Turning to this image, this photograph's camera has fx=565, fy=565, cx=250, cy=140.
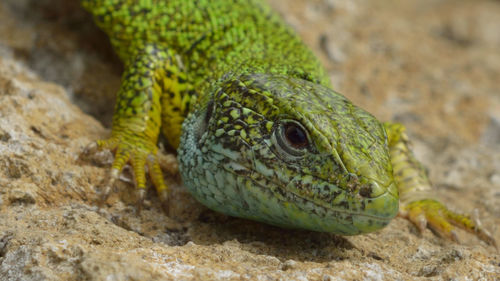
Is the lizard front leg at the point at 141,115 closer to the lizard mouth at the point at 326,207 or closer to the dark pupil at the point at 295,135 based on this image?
the lizard mouth at the point at 326,207

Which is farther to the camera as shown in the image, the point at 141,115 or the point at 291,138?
the point at 141,115

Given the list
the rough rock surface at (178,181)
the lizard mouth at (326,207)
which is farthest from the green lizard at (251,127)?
the rough rock surface at (178,181)

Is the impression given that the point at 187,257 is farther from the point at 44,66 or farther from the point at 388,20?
the point at 388,20

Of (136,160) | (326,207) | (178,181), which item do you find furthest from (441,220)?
(136,160)

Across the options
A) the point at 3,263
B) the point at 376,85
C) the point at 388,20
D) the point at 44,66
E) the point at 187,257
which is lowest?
the point at 3,263

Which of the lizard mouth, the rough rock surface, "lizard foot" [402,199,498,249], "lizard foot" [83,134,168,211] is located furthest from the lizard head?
"lizard foot" [402,199,498,249]

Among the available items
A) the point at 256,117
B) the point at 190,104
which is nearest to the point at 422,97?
the point at 190,104

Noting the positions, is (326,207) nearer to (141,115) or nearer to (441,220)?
(441,220)
